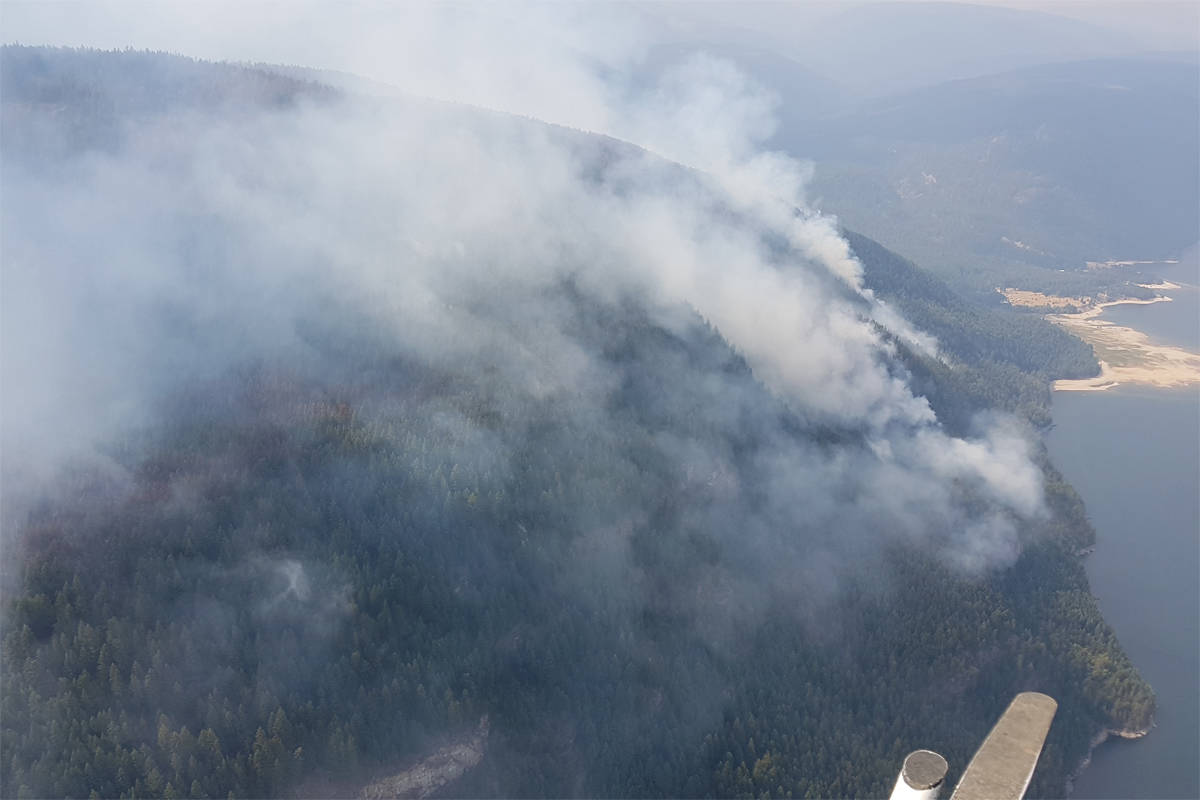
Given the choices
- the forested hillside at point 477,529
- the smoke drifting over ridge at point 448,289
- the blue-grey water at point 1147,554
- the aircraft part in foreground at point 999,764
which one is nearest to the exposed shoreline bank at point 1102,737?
the blue-grey water at point 1147,554

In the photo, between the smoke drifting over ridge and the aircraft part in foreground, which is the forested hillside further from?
the aircraft part in foreground

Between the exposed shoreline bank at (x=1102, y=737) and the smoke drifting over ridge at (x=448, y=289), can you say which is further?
the smoke drifting over ridge at (x=448, y=289)

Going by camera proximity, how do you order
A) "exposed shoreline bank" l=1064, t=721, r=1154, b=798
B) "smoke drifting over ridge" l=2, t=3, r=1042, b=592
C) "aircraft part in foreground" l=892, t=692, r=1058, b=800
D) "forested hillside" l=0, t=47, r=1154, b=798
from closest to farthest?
"aircraft part in foreground" l=892, t=692, r=1058, b=800 → "forested hillside" l=0, t=47, r=1154, b=798 → "exposed shoreline bank" l=1064, t=721, r=1154, b=798 → "smoke drifting over ridge" l=2, t=3, r=1042, b=592

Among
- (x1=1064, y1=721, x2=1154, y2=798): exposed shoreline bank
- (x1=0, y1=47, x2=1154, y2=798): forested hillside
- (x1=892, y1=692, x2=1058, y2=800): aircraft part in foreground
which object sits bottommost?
(x1=1064, y1=721, x2=1154, y2=798): exposed shoreline bank

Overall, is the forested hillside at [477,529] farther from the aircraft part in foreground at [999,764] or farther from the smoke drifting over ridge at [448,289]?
the aircraft part in foreground at [999,764]

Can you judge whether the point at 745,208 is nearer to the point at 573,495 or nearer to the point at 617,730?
the point at 573,495

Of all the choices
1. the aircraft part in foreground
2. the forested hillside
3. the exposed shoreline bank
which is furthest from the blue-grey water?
the aircraft part in foreground

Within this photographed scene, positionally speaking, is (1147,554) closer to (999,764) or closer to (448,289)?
(448,289)
